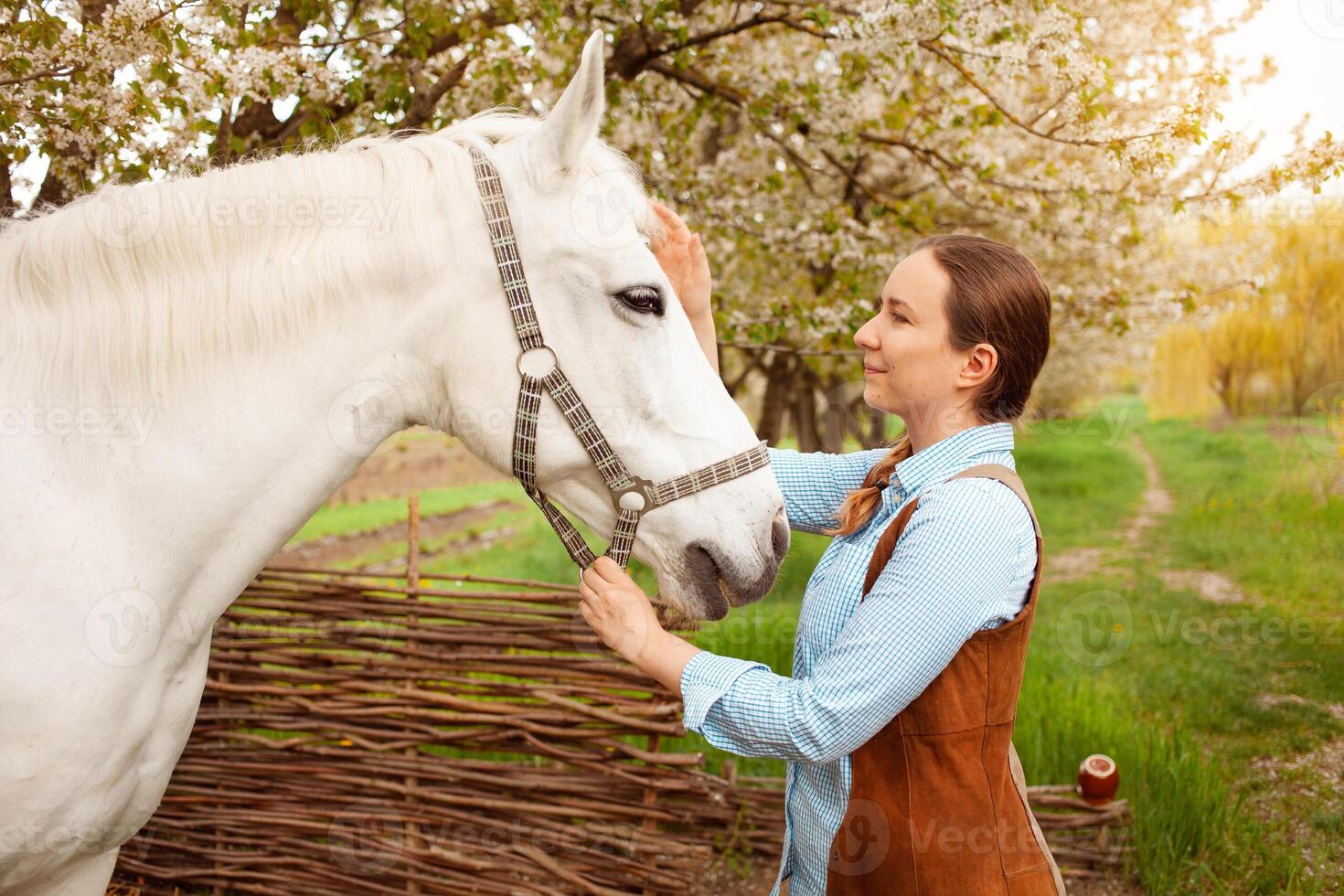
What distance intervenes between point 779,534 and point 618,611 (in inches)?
15.5

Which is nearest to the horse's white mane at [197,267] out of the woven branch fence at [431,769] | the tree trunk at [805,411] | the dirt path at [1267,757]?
the woven branch fence at [431,769]

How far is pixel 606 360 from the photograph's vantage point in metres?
1.71

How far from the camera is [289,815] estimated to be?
11.3 ft

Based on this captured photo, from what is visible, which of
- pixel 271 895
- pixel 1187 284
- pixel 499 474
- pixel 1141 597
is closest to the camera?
pixel 499 474

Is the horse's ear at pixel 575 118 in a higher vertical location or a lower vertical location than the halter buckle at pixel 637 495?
higher

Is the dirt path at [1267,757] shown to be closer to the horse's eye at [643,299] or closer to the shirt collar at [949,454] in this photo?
the shirt collar at [949,454]

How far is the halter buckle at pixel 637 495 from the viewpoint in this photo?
1.71m

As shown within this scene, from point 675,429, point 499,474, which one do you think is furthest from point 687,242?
point 499,474

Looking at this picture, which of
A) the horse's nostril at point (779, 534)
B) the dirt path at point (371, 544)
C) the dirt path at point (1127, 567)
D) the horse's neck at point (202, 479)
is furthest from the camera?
the dirt path at point (371, 544)

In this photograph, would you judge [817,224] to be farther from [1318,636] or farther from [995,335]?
[1318,636]

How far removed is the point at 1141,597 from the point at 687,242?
7.26m

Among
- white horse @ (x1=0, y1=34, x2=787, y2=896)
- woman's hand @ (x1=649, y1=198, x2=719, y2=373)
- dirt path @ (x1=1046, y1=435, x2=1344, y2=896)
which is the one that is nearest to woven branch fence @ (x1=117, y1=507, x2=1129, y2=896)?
dirt path @ (x1=1046, y1=435, x2=1344, y2=896)

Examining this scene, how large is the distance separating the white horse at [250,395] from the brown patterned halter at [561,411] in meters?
0.02

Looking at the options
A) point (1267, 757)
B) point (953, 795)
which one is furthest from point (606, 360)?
point (1267, 757)
